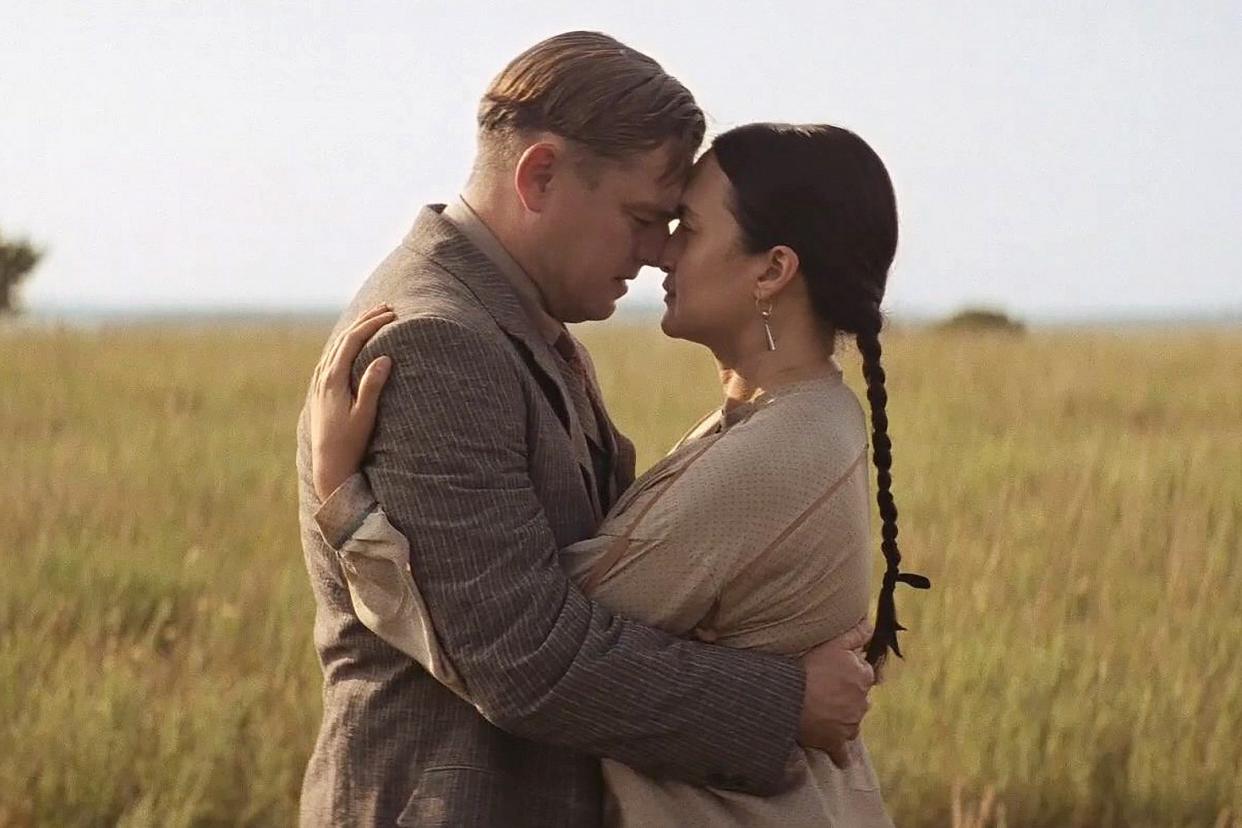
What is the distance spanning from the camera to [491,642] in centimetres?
186

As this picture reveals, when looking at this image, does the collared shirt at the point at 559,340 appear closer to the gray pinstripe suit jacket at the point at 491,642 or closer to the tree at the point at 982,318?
the gray pinstripe suit jacket at the point at 491,642

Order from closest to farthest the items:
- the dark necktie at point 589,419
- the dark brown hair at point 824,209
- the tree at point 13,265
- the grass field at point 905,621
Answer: the dark brown hair at point 824,209 → the dark necktie at point 589,419 → the grass field at point 905,621 → the tree at point 13,265

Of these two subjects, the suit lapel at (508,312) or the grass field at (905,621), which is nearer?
the suit lapel at (508,312)

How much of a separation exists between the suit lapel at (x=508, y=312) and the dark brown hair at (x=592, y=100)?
0.49 ft

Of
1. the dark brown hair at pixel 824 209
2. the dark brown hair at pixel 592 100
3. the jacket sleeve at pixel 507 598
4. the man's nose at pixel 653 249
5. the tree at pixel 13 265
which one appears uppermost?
the dark brown hair at pixel 592 100

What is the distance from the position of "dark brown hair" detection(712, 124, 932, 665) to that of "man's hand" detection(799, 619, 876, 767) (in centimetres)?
40

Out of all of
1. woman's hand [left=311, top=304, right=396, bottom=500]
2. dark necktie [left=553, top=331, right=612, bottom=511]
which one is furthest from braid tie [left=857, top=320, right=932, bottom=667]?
woman's hand [left=311, top=304, right=396, bottom=500]

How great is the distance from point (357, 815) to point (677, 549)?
0.55 metres

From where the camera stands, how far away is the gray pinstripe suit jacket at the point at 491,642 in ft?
6.11

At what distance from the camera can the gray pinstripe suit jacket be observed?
186 centimetres

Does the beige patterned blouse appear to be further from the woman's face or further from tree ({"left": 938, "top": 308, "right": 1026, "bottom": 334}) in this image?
tree ({"left": 938, "top": 308, "right": 1026, "bottom": 334})

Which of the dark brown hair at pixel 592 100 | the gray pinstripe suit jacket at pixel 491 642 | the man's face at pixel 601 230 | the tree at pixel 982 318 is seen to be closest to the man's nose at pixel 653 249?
the man's face at pixel 601 230

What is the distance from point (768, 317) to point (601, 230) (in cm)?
25

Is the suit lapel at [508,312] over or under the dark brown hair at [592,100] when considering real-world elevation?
under
